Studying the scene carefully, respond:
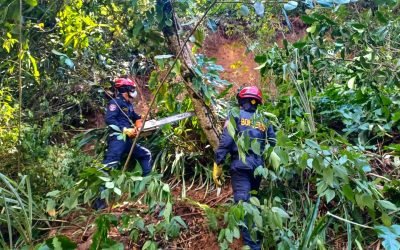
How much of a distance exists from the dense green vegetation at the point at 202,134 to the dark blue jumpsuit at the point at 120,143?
26 centimetres

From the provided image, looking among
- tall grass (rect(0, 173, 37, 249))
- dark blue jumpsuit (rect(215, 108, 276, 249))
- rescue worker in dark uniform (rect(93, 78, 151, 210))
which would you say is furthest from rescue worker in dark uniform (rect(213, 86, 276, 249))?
tall grass (rect(0, 173, 37, 249))

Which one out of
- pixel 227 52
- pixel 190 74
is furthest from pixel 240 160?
pixel 227 52

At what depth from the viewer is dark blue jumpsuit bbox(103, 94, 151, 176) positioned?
199 inches

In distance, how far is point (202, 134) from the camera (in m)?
4.98

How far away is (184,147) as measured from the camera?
5.55m

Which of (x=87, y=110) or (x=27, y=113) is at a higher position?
(x=27, y=113)

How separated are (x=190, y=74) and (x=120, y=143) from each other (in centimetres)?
136

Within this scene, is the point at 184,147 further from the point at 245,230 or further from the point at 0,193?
the point at 0,193

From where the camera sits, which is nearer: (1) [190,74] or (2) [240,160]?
(2) [240,160]

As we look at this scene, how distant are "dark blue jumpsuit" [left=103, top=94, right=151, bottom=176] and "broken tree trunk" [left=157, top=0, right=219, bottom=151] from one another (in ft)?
3.17

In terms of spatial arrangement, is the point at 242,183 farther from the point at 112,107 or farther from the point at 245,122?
the point at 112,107

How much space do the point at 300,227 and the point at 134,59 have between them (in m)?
4.56

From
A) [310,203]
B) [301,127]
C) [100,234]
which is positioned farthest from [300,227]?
[100,234]

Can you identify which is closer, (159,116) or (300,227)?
(300,227)
